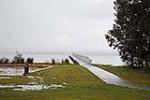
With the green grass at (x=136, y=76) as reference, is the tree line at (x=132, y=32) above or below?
above

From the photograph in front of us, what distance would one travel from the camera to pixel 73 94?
22516 mm

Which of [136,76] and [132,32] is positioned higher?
[132,32]

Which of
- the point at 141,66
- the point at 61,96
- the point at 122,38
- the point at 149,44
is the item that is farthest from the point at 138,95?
the point at 141,66

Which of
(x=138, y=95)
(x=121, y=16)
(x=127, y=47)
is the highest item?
(x=121, y=16)

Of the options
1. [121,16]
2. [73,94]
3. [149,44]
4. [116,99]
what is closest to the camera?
[116,99]

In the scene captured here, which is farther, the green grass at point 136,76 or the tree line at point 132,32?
the tree line at point 132,32

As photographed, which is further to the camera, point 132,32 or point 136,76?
point 132,32

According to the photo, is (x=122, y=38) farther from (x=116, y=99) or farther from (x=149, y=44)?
(x=116, y=99)

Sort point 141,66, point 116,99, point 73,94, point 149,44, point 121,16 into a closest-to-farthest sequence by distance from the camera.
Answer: point 116,99
point 73,94
point 149,44
point 121,16
point 141,66

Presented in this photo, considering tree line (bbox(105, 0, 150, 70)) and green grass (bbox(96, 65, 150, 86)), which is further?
tree line (bbox(105, 0, 150, 70))

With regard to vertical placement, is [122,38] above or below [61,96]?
above

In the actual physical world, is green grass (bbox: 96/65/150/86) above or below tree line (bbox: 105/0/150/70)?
below

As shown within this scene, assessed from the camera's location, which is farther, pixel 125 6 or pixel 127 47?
pixel 127 47

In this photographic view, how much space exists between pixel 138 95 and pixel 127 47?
31.1 meters
